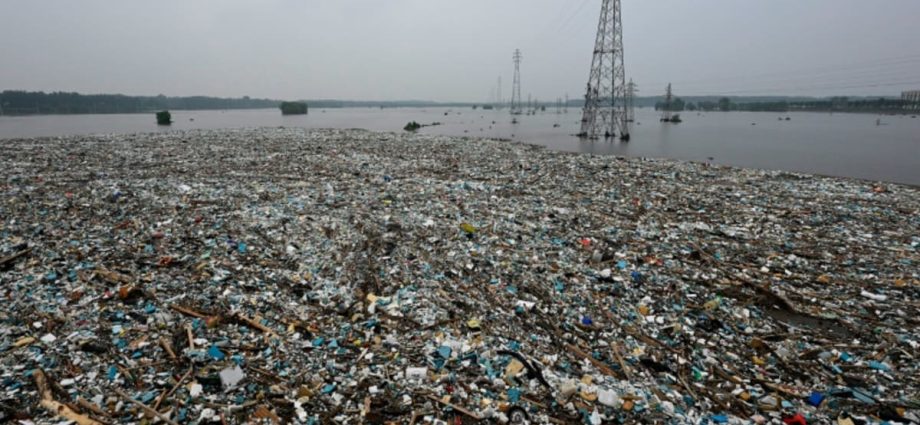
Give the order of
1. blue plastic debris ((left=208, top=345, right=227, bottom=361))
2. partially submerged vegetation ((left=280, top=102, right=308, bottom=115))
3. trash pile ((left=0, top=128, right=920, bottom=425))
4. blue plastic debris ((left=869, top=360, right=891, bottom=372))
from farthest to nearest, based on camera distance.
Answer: partially submerged vegetation ((left=280, top=102, right=308, bottom=115)) < blue plastic debris ((left=869, top=360, right=891, bottom=372)) < blue plastic debris ((left=208, top=345, right=227, bottom=361)) < trash pile ((left=0, top=128, right=920, bottom=425))

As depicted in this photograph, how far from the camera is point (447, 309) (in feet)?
13.8

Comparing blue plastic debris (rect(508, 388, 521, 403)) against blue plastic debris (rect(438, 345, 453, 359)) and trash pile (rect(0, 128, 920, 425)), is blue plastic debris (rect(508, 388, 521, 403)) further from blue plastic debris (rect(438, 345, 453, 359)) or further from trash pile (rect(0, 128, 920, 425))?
blue plastic debris (rect(438, 345, 453, 359))

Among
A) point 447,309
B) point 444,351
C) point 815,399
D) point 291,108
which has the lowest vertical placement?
point 815,399

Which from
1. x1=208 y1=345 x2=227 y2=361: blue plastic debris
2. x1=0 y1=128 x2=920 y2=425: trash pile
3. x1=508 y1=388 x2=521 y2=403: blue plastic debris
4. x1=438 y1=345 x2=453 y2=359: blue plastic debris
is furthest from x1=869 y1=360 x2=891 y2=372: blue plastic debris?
x1=208 y1=345 x2=227 y2=361: blue plastic debris

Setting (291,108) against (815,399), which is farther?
(291,108)

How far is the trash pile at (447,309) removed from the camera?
296cm

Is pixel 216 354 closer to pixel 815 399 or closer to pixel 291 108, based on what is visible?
pixel 815 399

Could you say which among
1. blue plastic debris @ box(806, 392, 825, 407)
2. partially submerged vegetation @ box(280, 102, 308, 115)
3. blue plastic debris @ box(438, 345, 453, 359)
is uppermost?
partially submerged vegetation @ box(280, 102, 308, 115)

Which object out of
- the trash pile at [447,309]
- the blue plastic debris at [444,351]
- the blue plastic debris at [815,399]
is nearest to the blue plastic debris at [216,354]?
the trash pile at [447,309]

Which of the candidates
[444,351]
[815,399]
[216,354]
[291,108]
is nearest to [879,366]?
[815,399]

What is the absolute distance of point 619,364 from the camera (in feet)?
11.4

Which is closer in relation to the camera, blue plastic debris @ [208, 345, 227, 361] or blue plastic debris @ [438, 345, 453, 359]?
blue plastic debris @ [208, 345, 227, 361]

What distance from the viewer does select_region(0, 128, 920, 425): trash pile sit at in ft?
9.71

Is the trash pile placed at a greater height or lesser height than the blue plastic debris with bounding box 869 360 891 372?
greater
